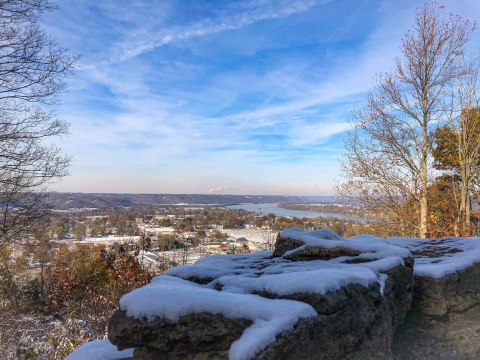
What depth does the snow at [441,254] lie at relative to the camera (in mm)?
3385

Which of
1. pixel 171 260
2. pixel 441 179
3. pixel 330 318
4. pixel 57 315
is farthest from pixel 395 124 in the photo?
pixel 57 315

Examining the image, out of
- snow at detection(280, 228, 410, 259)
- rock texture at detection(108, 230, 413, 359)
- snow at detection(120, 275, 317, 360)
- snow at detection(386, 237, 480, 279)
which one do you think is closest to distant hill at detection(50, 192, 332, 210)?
snow at detection(386, 237, 480, 279)

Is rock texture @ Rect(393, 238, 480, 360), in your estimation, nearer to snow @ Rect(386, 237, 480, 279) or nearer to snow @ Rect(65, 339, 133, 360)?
snow @ Rect(386, 237, 480, 279)

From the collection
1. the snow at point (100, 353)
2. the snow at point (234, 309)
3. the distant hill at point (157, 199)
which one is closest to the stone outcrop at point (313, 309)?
the snow at point (234, 309)

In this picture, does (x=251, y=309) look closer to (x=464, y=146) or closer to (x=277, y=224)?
(x=277, y=224)

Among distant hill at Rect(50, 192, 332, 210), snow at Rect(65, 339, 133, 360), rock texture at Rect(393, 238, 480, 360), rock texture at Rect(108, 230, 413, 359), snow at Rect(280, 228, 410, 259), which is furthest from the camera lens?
distant hill at Rect(50, 192, 332, 210)

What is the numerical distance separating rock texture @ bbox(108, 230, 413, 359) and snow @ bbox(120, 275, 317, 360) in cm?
3

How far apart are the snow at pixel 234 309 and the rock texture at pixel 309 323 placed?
25 mm

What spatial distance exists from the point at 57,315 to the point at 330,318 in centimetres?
1037

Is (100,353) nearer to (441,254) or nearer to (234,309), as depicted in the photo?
(234,309)

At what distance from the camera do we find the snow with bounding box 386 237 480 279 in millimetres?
3385

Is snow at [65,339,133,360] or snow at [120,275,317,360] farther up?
snow at [120,275,317,360]

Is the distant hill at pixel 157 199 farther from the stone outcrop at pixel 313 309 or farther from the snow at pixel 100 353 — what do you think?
the snow at pixel 100 353

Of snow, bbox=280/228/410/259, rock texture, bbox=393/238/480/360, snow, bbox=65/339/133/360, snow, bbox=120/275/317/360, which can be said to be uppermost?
snow, bbox=280/228/410/259
